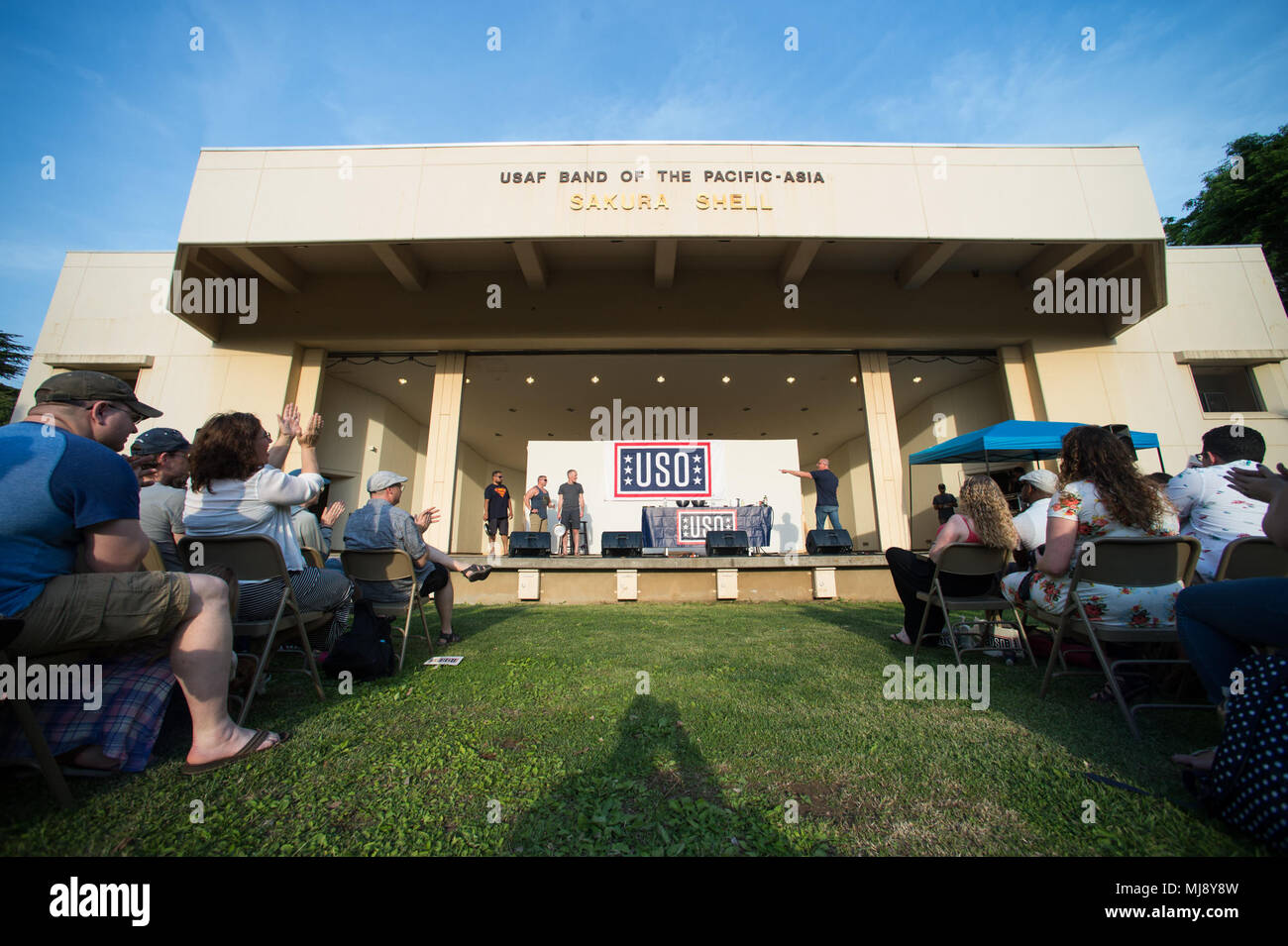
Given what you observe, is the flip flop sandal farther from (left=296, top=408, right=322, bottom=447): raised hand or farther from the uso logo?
the uso logo

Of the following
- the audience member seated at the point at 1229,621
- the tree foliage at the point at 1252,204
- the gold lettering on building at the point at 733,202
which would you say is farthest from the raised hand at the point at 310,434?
the tree foliage at the point at 1252,204

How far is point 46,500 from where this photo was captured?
1.48 meters

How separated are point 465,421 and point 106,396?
14071 millimetres

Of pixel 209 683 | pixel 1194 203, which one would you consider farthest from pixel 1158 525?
pixel 1194 203

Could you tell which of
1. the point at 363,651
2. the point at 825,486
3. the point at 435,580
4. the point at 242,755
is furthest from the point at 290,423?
the point at 825,486

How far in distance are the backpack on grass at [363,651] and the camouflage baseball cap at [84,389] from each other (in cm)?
158

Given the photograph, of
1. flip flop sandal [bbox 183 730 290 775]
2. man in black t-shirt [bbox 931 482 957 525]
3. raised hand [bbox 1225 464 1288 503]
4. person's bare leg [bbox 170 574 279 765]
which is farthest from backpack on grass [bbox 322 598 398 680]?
man in black t-shirt [bbox 931 482 957 525]

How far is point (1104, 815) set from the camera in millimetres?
1438

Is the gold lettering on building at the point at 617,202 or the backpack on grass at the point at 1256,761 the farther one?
the gold lettering on building at the point at 617,202

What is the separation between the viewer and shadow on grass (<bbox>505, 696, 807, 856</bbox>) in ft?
4.11

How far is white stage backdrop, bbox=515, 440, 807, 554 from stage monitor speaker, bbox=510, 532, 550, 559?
→ 2.09 meters

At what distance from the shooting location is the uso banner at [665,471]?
10445 mm

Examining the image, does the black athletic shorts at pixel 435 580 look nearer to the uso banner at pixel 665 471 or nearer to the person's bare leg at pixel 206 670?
the person's bare leg at pixel 206 670
